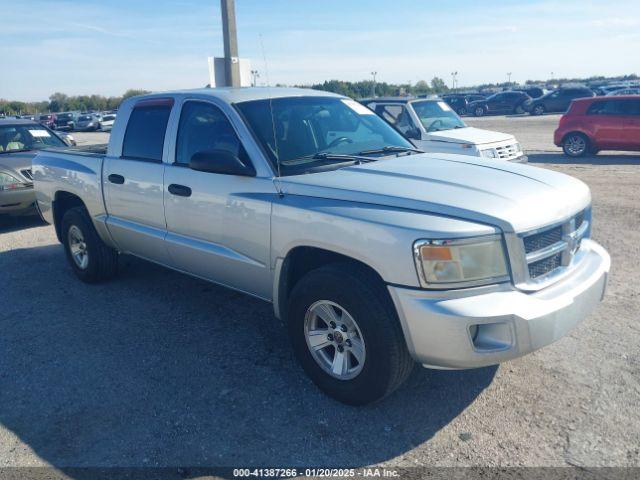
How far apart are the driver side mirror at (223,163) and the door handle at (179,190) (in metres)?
0.52

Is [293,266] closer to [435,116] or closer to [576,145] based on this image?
[435,116]

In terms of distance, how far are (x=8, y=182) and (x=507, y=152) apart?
8343mm

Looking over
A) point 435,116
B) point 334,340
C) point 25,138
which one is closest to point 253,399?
point 334,340

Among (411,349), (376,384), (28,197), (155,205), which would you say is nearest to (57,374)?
(155,205)

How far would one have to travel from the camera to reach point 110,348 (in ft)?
14.8

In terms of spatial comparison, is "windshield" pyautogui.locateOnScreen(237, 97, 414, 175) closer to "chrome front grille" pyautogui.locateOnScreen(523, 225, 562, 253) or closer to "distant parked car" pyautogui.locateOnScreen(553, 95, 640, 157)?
"chrome front grille" pyautogui.locateOnScreen(523, 225, 562, 253)

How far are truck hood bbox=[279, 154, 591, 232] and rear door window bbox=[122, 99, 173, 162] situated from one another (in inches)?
64.3

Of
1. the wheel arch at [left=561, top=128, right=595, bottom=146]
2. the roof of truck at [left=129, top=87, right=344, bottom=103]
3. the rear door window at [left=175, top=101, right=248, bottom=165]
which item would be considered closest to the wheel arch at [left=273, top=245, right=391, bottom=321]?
the rear door window at [left=175, top=101, right=248, bottom=165]

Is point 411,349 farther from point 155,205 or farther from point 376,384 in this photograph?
point 155,205

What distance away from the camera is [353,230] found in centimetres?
326

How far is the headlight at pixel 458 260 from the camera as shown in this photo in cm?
299

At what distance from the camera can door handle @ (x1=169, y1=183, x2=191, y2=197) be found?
4.39 meters

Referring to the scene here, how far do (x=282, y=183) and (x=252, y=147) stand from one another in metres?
Answer: 0.44

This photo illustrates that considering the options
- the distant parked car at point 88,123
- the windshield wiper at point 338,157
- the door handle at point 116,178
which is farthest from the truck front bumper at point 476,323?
the distant parked car at point 88,123
